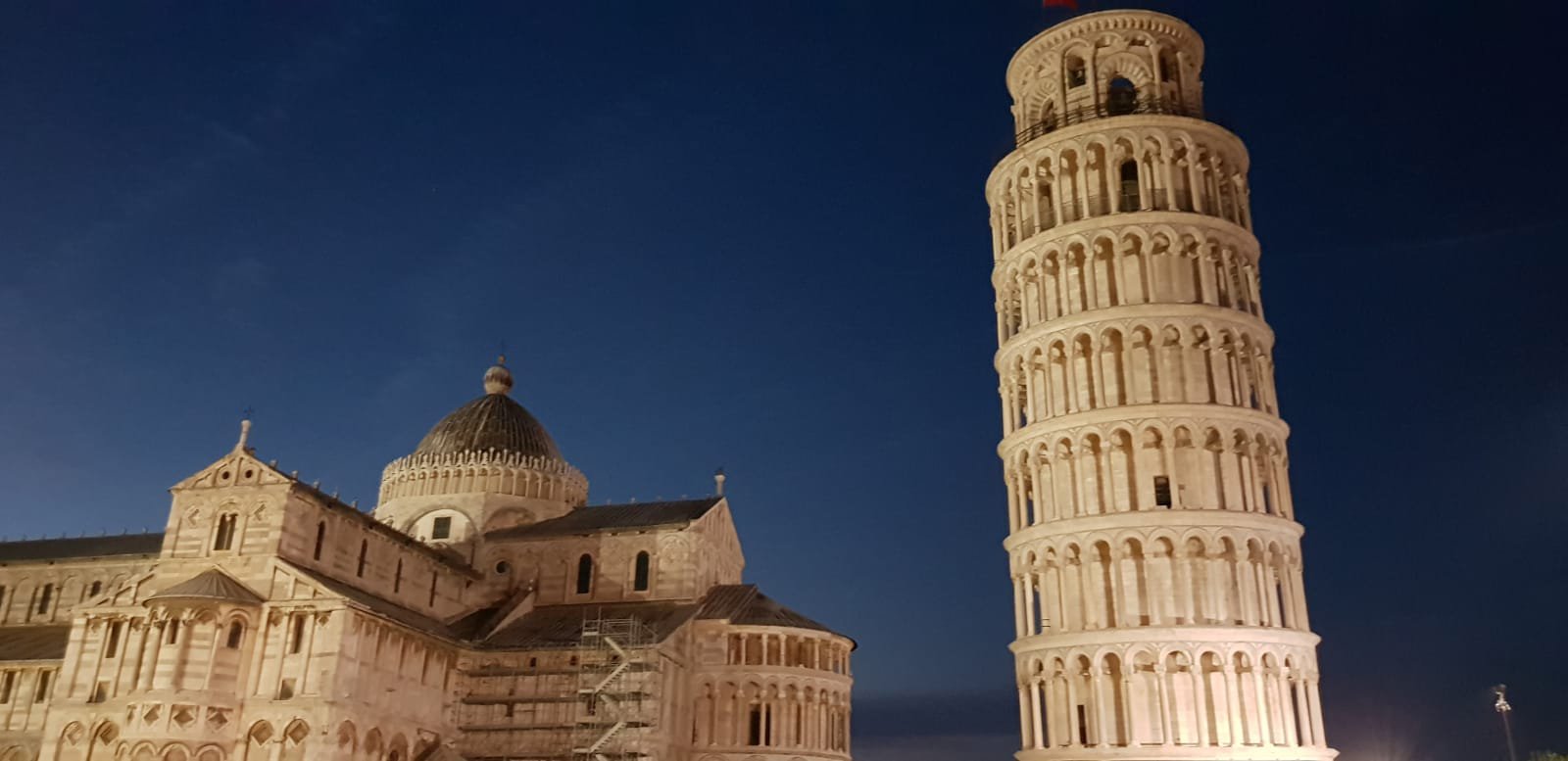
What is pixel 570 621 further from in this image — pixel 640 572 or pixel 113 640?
pixel 113 640

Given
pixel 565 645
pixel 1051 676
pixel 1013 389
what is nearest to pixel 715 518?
pixel 565 645

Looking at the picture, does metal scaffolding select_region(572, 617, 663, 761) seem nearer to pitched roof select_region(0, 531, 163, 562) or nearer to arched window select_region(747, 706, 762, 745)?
arched window select_region(747, 706, 762, 745)

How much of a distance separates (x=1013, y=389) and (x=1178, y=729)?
39.6 ft

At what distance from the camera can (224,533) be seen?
4022cm

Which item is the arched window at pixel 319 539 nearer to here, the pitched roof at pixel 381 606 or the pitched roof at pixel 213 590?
the pitched roof at pixel 381 606

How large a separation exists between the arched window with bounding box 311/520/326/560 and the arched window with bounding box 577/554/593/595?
37.7 ft

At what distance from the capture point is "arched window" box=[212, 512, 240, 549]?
4006 cm

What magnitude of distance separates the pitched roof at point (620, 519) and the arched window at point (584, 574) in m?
1.25

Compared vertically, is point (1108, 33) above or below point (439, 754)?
above

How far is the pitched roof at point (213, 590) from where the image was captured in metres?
37.1

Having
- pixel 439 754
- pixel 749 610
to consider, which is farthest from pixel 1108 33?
pixel 439 754

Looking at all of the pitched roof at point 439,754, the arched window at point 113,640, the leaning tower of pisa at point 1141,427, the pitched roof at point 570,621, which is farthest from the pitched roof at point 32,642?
the leaning tower of pisa at point 1141,427

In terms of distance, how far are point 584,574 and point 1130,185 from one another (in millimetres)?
27760

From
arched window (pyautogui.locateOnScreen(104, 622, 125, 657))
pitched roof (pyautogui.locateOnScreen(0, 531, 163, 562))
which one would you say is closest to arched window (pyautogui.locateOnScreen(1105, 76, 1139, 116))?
arched window (pyautogui.locateOnScreen(104, 622, 125, 657))
